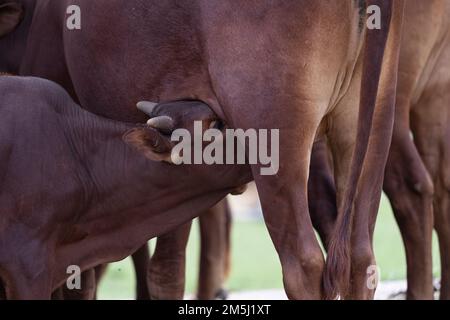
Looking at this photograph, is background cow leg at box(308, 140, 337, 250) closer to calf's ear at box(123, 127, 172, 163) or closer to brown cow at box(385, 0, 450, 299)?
brown cow at box(385, 0, 450, 299)

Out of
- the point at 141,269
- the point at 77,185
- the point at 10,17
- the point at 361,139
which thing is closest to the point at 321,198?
the point at 361,139

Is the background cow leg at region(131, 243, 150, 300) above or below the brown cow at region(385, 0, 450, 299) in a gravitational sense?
below

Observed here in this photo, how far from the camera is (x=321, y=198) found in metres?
8.06

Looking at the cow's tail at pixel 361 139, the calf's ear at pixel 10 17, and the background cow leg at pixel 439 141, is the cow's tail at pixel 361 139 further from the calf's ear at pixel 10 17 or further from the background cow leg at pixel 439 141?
the calf's ear at pixel 10 17

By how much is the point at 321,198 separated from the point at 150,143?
1791mm

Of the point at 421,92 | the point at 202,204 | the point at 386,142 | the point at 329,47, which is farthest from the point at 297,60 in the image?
the point at 421,92

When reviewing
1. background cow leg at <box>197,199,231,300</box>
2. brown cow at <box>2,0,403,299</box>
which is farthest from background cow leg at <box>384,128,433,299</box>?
background cow leg at <box>197,199,231,300</box>

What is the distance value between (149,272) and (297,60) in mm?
2538

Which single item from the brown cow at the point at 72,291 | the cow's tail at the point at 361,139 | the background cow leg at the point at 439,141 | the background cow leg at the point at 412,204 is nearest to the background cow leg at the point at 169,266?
the brown cow at the point at 72,291

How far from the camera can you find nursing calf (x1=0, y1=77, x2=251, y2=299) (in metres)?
6.59

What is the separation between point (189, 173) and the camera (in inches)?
269

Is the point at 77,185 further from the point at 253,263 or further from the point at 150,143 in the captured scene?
the point at 253,263

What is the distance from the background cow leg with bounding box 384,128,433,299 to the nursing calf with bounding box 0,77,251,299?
136 centimetres
